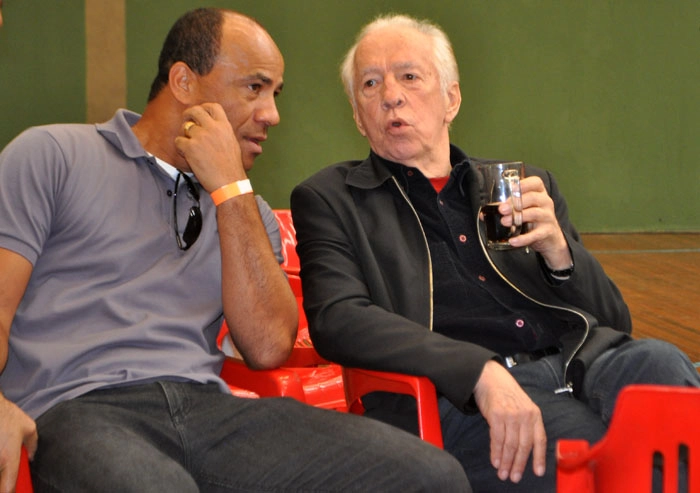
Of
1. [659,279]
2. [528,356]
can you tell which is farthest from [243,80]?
[659,279]

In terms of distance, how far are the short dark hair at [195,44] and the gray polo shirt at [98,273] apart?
0.27 meters

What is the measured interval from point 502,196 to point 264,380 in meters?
0.69

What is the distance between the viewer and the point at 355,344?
6.18 feet

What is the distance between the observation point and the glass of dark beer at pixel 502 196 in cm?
185

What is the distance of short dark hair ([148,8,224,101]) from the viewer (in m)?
2.17

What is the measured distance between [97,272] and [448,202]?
925 millimetres

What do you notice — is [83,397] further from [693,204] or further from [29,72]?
[693,204]

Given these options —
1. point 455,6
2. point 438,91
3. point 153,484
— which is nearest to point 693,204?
point 455,6

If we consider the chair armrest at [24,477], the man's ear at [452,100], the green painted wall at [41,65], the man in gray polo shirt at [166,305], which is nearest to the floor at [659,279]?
the man's ear at [452,100]

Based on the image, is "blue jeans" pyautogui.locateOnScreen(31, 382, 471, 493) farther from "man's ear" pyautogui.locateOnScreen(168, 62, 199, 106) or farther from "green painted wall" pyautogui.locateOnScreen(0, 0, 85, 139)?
"green painted wall" pyautogui.locateOnScreen(0, 0, 85, 139)

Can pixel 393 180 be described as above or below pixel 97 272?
above

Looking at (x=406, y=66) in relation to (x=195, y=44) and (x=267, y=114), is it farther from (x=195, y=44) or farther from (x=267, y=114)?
(x=195, y=44)

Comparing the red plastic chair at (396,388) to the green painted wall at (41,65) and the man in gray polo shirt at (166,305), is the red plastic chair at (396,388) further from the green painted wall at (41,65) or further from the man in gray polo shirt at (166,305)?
the green painted wall at (41,65)

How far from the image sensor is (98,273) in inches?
71.9
